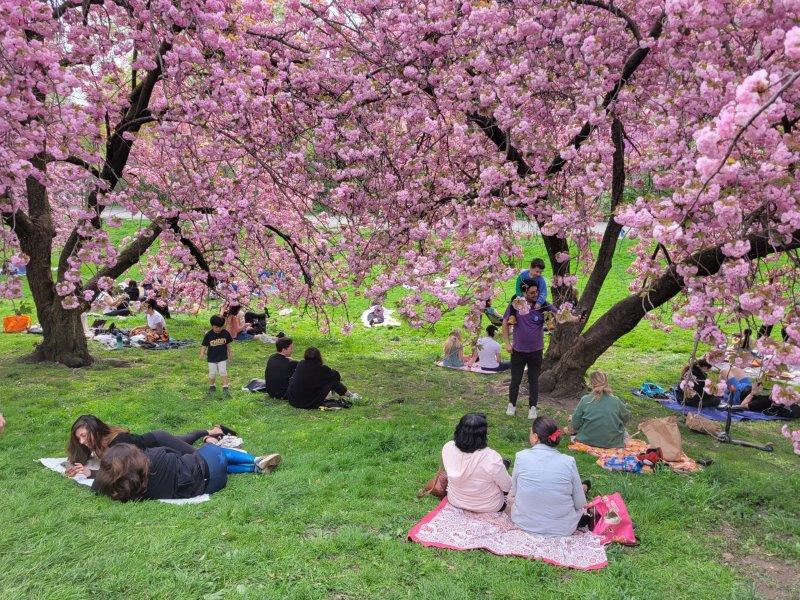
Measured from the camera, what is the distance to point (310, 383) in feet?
30.9

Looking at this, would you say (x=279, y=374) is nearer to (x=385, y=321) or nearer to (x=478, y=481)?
(x=478, y=481)

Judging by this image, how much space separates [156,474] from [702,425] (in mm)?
7486

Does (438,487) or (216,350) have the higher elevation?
(216,350)

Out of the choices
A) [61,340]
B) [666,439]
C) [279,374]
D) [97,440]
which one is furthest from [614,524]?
[61,340]

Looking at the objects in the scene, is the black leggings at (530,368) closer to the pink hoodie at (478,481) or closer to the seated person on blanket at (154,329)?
the pink hoodie at (478,481)

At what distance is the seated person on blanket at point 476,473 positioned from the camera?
5.60m

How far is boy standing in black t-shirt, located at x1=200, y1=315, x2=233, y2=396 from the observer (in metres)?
9.88

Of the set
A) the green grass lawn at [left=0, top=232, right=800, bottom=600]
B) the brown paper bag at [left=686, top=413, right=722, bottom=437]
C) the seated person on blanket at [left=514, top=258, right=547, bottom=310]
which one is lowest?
the green grass lawn at [left=0, top=232, right=800, bottom=600]

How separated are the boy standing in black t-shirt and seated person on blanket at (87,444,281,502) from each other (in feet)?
12.5

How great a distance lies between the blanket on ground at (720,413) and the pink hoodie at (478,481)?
615cm

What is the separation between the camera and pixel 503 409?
9727mm

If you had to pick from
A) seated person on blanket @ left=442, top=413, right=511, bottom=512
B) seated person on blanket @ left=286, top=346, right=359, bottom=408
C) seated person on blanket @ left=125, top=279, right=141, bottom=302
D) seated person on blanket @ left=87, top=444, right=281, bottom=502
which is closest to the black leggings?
seated person on blanket @ left=286, top=346, right=359, bottom=408

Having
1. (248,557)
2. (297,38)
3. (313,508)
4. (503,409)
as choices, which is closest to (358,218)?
(297,38)

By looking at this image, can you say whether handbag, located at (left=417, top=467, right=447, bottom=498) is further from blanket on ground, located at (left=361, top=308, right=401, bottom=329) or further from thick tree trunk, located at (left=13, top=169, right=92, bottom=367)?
blanket on ground, located at (left=361, top=308, right=401, bottom=329)
